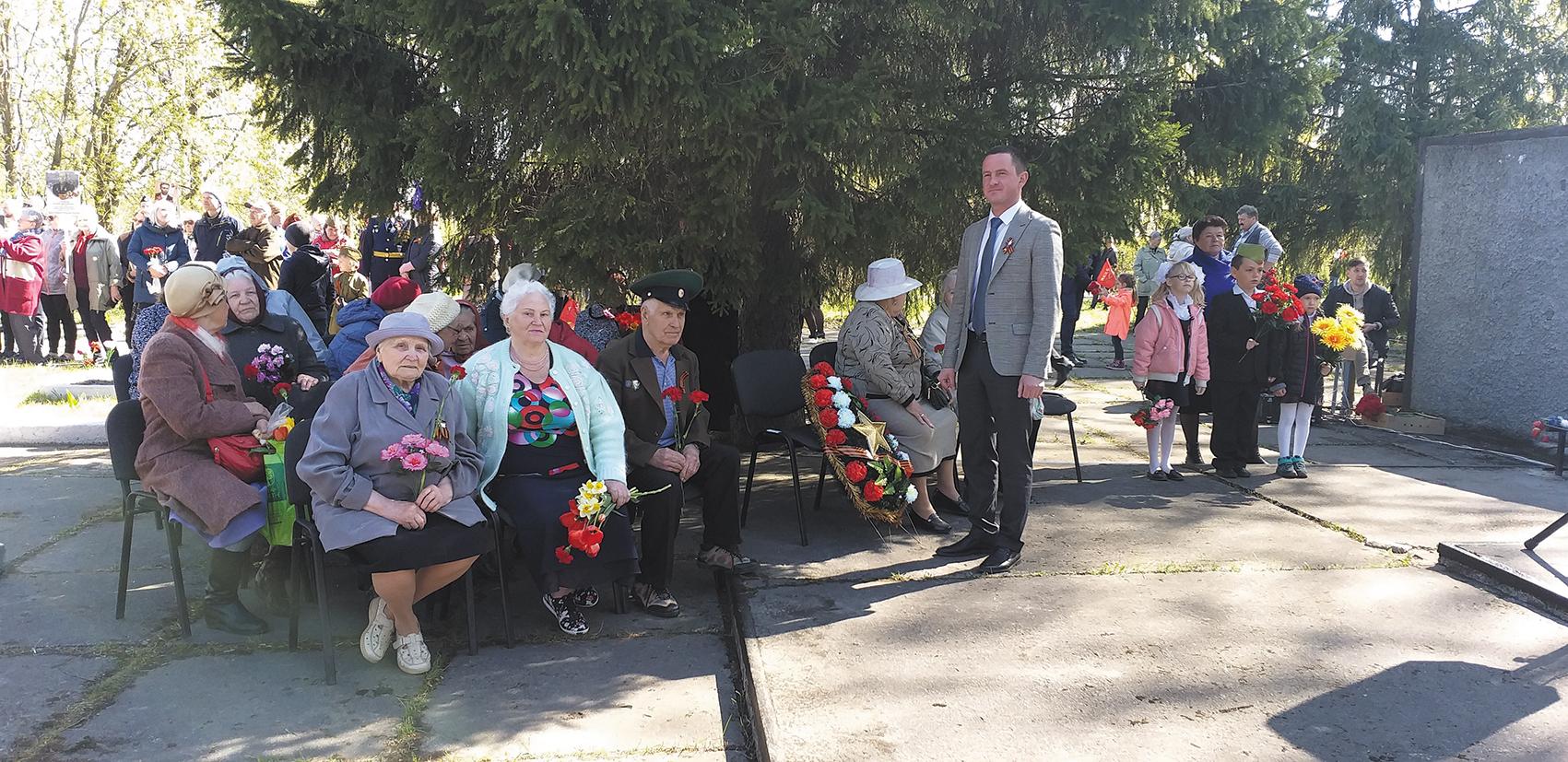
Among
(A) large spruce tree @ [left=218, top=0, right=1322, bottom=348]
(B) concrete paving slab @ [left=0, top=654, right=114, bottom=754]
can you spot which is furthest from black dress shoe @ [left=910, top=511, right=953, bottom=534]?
(B) concrete paving slab @ [left=0, top=654, right=114, bottom=754]

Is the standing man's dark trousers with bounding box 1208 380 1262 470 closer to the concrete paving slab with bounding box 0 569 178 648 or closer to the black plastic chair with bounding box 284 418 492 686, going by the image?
the black plastic chair with bounding box 284 418 492 686

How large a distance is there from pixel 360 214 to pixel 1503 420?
9.28 meters

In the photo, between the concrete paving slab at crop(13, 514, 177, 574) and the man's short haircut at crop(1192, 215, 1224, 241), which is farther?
the man's short haircut at crop(1192, 215, 1224, 241)

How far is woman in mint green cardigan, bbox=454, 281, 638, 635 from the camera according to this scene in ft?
14.9

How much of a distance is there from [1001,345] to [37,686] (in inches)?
165

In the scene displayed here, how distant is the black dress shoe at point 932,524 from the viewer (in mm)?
6074

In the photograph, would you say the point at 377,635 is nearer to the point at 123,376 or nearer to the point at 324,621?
the point at 324,621

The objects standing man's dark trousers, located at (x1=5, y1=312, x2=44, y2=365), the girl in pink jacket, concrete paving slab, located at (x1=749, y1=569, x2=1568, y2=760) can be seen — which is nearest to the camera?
concrete paving slab, located at (x1=749, y1=569, x2=1568, y2=760)

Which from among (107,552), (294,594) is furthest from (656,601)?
(107,552)

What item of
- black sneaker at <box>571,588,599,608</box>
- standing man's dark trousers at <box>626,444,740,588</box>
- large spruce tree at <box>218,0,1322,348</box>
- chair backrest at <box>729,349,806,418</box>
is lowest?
black sneaker at <box>571,588,599,608</box>

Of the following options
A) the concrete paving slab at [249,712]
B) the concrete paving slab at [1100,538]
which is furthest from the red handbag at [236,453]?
the concrete paving slab at [1100,538]

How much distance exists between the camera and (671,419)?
534cm

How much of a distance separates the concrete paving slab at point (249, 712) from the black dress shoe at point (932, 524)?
2993 mm

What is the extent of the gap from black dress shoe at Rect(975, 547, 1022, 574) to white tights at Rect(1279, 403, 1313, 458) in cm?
334
